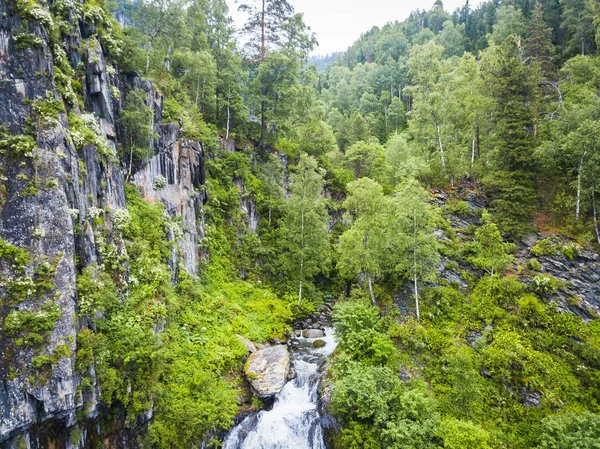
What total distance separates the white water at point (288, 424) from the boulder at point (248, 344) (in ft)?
10.1

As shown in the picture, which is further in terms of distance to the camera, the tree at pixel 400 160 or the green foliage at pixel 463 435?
the tree at pixel 400 160

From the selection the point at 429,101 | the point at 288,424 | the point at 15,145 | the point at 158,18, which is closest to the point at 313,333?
the point at 288,424

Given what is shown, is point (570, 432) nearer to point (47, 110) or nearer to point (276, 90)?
point (47, 110)

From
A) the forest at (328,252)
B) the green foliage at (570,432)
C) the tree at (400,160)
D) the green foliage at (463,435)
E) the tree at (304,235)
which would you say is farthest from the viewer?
the tree at (400,160)

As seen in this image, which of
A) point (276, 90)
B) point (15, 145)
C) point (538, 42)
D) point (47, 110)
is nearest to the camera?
point (15, 145)

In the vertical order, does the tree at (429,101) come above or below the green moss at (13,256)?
above

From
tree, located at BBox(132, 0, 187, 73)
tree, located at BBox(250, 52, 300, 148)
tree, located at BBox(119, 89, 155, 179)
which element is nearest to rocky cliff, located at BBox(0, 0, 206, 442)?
tree, located at BBox(119, 89, 155, 179)

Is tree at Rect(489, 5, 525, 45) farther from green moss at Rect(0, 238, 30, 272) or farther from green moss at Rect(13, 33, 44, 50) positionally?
green moss at Rect(0, 238, 30, 272)

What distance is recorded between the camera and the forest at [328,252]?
11789 mm

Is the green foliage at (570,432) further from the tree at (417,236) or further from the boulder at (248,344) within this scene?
the boulder at (248,344)

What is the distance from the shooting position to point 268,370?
16141mm

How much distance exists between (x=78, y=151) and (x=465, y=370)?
1935 centimetres

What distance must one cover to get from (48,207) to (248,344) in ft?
40.1

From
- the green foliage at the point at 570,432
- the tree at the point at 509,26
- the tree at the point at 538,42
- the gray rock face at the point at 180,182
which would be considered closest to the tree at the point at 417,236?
the green foliage at the point at 570,432
